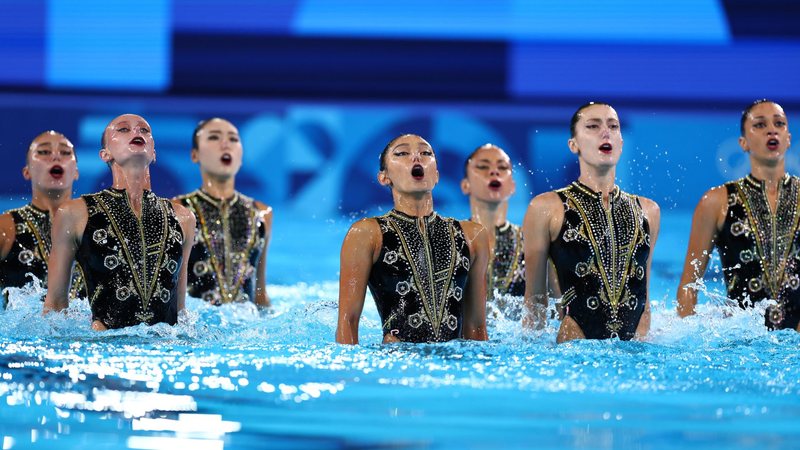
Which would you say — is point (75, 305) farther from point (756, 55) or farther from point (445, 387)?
point (756, 55)

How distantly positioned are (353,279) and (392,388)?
0.71 metres

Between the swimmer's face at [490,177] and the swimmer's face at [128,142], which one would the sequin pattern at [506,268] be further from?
the swimmer's face at [128,142]

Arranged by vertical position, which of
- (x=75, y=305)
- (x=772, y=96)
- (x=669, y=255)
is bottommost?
(x=75, y=305)

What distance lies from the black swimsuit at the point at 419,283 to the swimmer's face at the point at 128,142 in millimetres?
1142

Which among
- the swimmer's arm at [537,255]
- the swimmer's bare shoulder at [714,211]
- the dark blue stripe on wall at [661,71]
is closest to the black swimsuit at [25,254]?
the swimmer's arm at [537,255]

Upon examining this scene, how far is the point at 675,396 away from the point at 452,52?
820cm

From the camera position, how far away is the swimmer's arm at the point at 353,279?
5.43 meters

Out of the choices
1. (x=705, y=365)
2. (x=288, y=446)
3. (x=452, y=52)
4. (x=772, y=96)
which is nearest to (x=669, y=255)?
(x=772, y=96)

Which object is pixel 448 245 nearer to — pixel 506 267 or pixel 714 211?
pixel 714 211

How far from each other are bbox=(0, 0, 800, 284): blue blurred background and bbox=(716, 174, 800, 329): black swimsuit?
19.2ft

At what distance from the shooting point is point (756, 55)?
1261cm

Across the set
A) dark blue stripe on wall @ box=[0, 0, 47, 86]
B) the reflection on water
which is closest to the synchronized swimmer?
the reflection on water

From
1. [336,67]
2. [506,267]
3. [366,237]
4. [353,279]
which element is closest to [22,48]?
[336,67]

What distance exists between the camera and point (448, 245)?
568cm
